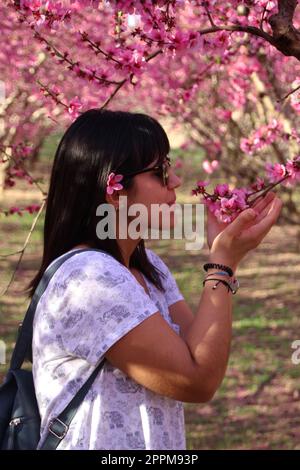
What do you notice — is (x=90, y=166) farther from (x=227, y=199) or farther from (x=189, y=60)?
(x=189, y=60)

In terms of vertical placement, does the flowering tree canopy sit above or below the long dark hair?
above

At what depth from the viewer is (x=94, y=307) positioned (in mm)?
1770

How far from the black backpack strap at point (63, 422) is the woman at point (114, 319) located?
0.01 metres

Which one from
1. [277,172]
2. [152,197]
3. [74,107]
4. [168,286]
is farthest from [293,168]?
[74,107]

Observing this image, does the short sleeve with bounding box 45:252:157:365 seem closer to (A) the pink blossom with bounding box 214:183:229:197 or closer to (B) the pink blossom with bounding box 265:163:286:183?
(A) the pink blossom with bounding box 214:183:229:197

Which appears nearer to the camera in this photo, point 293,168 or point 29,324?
point 29,324

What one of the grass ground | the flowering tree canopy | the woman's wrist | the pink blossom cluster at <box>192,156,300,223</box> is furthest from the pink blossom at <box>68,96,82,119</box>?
the grass ground

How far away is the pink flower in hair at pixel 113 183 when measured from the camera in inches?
73.5

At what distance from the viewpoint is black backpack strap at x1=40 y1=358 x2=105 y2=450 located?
1.77 meters

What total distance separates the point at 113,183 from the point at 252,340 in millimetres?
5030

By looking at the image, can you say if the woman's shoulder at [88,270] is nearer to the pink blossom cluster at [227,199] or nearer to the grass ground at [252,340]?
the pink blossom cluster at [227,199]

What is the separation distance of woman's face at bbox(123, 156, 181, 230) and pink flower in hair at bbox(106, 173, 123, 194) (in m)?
0.07

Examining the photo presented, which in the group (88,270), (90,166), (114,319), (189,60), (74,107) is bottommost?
(114,319)
